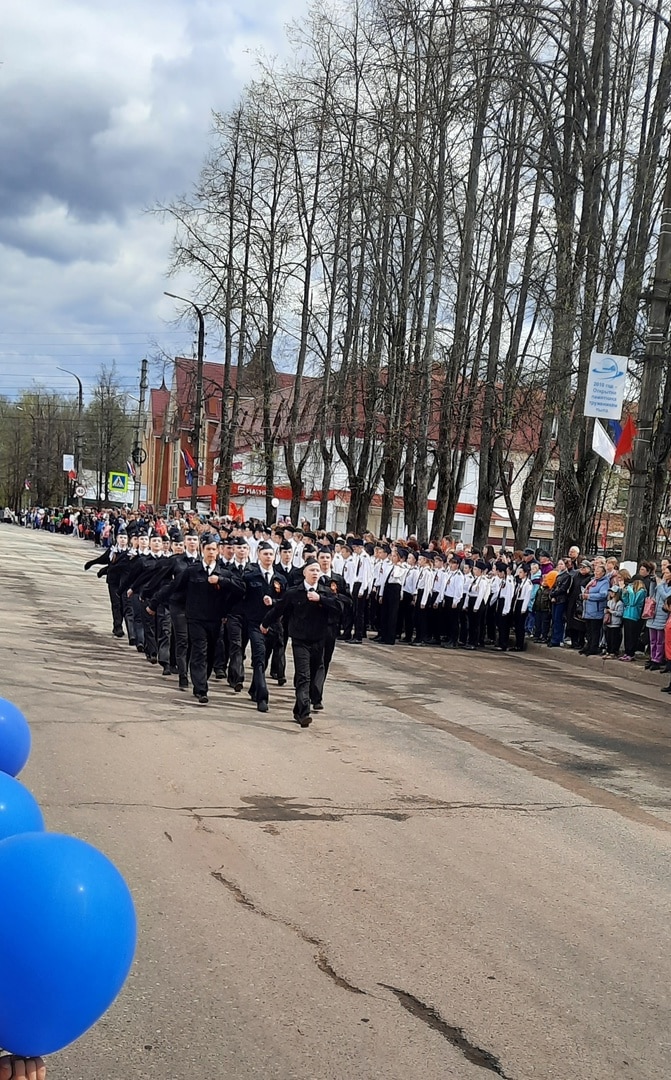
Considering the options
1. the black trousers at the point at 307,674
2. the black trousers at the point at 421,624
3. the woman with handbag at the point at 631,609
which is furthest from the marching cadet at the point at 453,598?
the black trousers at the point at 307,674

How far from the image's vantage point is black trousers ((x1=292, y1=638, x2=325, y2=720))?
10234 millimetres

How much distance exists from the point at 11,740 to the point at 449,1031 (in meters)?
2.10

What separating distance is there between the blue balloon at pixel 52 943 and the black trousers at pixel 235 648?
9.61 metres

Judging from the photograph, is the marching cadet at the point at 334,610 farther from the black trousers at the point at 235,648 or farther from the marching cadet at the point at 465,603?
the marching cadet at the point at 465,603

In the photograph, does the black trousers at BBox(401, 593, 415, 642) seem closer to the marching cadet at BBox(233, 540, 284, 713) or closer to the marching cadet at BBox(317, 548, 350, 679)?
the marching cadet at BBox(233, 540, 284, 713)

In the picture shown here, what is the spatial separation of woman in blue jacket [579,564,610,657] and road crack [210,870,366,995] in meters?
13.7

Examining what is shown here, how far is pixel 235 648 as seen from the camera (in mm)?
12156

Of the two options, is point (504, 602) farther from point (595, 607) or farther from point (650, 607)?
point (650, 607)

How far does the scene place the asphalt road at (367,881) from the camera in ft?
12.6

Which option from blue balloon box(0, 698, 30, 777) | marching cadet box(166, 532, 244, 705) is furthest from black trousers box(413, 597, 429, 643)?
blue balloon box(0, 698, 30, 777)

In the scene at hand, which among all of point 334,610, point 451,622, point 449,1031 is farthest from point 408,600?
point 449,1031

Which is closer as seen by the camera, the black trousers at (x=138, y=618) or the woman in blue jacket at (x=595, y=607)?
the black trousers at (x=138, y=618)

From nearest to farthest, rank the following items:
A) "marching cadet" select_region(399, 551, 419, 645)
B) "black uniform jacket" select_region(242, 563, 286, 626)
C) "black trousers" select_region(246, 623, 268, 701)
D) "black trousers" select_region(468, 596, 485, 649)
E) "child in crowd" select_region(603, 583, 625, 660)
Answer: "black trousers" select_region(246, 623, 268, 701)
"black uniform jacket" select_region(242, 563, 286, 626)
"child in crowd" select_region(603, 583, 625, 660)
"marching cadet" select_region(399, 551, 419, 645)
"black trousers" select_region(468, 596, 485, 649)

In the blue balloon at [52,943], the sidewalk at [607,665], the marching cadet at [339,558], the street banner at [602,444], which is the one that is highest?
the street banner at [602,444]
